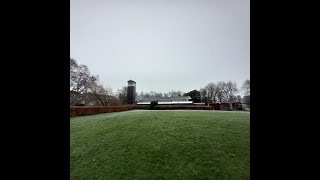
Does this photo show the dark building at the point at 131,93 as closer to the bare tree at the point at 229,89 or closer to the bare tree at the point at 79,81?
the bare tree at the point at 79,81

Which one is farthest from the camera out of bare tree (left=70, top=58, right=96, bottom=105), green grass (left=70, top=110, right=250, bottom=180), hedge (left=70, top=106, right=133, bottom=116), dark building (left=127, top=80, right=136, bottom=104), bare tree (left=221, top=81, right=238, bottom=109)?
bare tree (left=221, top=81, right=238, bottom=109)

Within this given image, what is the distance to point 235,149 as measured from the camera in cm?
945

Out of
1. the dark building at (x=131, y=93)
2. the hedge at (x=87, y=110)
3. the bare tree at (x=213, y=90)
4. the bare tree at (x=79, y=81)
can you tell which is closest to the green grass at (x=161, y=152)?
the hedge at (x=87, y=110)

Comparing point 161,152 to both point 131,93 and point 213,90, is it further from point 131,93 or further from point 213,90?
point 213,90

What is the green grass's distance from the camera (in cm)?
738

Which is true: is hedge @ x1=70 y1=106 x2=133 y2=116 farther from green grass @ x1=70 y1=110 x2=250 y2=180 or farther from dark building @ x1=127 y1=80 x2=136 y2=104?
dark building @ x1=127 y1=80 x2=136 y2=104

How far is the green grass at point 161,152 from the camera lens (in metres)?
7.38

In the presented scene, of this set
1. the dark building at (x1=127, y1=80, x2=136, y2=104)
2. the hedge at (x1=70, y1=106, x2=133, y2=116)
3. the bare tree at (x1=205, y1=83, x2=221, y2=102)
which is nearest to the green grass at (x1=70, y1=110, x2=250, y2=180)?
the hedge at (x1=70, y1=106, x2=133, y2=116)

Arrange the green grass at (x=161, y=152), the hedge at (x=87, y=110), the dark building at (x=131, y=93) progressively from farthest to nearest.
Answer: the dark building at (x=131, y=93), the hedge at (x=87, y=110), the green grass at (x=161, y=152)

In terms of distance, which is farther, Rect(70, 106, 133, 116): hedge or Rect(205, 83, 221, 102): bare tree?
Rect(205, 83, 221, 102): bare tree
